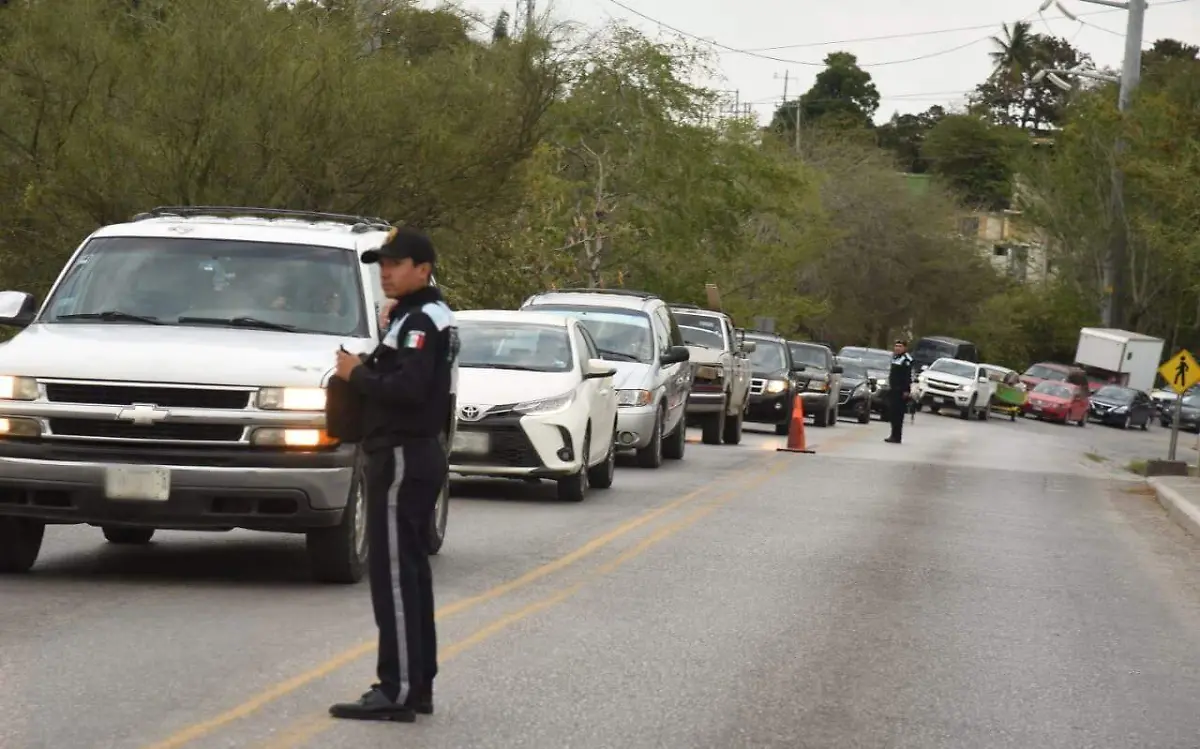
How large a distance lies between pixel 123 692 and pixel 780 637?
372 centimetres

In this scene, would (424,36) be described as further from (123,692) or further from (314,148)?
(123,692)

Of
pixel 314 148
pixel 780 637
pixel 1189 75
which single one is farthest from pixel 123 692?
pixel 1189 75

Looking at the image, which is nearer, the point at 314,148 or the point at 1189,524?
the point at 1189,524

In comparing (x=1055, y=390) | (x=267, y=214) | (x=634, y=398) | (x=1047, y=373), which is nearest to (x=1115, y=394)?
(x=1047, y=373)

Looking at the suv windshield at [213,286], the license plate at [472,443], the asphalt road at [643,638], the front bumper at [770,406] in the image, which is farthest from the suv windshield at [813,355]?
the suv windshield at [213,286]

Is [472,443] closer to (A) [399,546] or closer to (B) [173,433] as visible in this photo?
(B) [173,433]

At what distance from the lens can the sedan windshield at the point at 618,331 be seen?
75.6ft

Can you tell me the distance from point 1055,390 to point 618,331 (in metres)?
46.8

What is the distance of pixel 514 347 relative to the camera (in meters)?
18.8

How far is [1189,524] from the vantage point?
69.0 feet

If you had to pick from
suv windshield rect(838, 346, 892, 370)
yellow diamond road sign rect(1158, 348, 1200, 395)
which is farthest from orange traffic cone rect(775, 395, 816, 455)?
suv windshield rect(838, 346, 892, 370)

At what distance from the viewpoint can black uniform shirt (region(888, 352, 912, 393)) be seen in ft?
112

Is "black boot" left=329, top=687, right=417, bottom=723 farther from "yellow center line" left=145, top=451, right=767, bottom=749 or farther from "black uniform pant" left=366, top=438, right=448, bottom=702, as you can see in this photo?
"yellow center line" left=145, top=451, right=767, bottom=749

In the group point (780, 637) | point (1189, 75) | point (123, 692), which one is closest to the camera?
point (123, 692)
